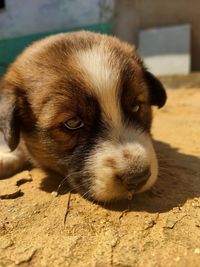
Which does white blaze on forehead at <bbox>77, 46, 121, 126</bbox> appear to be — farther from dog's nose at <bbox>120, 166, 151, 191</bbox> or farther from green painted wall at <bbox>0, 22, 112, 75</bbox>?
green painted wall at <bbox>0, 22, 112, 75</bbox>

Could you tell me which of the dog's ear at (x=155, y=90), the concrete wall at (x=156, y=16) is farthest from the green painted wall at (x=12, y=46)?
the dog's ear at (x=155, y=90)

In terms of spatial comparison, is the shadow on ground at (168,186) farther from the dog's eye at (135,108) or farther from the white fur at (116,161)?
the dog's eye at (135,108)

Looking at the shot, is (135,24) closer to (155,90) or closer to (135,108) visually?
(155,90)

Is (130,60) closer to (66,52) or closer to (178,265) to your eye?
(66,52)

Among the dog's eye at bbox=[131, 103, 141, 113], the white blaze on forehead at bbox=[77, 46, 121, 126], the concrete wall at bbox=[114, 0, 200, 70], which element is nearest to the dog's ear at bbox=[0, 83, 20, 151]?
the white blaze on forehead at bbox=[77, 46, 121, 126]

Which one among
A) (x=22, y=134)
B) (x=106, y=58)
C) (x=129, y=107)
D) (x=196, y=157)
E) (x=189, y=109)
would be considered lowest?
(x=189, y=109)

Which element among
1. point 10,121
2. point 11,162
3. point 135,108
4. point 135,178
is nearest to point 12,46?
point 11,162

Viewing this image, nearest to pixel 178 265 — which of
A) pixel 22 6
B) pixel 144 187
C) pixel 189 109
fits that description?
pixel 144 187
